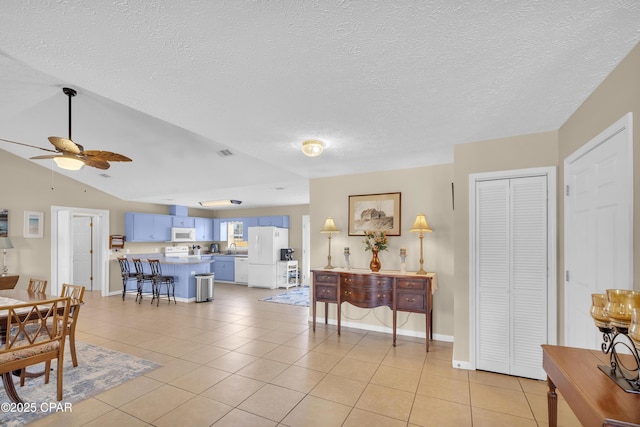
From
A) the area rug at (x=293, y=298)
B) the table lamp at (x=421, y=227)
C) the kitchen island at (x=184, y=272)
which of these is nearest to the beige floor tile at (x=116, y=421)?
the table lamp at (x=421, y=227)

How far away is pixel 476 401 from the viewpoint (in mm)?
2451

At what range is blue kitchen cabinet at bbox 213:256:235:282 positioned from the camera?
877 cm

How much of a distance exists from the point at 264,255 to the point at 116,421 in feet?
18.9

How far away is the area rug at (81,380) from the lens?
226 cm

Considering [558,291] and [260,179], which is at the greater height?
[260,179]

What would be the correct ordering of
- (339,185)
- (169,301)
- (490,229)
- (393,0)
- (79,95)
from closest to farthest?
(393,0) < (490,229) < (79,95) < (339,185) < (169,301)

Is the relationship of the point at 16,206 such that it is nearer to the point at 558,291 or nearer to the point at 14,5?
the point at 14,5

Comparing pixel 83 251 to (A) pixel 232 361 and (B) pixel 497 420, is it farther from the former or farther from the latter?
(B) pixel 497 420

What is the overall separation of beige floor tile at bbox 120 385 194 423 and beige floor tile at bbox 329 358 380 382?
1351 millimetres

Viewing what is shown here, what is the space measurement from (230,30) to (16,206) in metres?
6.74

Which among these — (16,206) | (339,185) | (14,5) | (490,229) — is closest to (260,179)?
(339,185)

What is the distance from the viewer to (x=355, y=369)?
3.03m

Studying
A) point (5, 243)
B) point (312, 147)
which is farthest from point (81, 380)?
point (5, 243)

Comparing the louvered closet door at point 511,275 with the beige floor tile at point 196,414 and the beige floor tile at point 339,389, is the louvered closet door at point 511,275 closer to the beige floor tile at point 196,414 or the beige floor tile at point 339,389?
the beige floor tile at point 339,389
